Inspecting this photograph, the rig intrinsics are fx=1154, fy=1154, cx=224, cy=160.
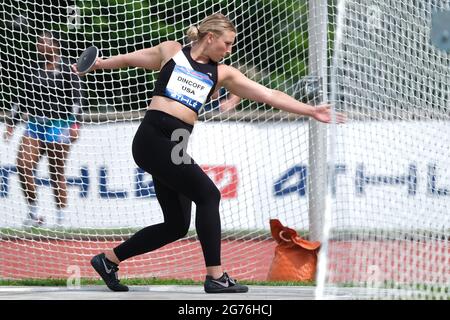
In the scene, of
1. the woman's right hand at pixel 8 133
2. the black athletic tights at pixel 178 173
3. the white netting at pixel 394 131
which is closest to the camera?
the black athletic tights at pixel 178 173

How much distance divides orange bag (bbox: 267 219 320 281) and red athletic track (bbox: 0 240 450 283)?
0.22m

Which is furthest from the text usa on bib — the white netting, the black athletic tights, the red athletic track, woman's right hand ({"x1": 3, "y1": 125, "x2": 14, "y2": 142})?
woman's right hand ({"x1": 3, "y1": 125, "x2": 14, "y2": 142})

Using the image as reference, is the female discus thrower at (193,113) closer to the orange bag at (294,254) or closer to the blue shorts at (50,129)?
the orange bag at (294,254)

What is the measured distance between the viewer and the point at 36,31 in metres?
9.38

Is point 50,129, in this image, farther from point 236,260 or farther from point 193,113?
point 193,113

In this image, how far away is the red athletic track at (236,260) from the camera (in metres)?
7.94

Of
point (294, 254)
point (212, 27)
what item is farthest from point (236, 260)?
point (212, 27)

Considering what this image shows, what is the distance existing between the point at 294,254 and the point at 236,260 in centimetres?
158

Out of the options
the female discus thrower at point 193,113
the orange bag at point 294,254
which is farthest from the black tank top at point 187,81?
the orange bag at point 294,254

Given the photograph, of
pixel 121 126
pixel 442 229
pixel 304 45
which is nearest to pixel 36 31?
pixel 121 126

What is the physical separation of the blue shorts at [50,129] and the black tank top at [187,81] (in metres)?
2.77

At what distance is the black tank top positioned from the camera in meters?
6.95

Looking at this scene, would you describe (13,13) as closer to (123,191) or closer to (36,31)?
(36,31)

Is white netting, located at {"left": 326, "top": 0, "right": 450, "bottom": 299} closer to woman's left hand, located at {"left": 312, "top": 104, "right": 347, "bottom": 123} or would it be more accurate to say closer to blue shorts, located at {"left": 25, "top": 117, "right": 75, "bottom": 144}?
woman's left hand, located at {"left": 312, "top": 104, "right": 347, "bottom": 123}
